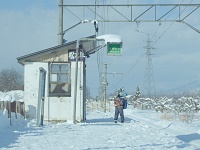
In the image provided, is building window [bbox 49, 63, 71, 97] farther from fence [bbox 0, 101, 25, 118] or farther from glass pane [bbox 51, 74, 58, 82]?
fence [bbox 0, 101, 25, 118]

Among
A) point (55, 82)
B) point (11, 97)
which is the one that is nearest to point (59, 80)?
point (55, 82)

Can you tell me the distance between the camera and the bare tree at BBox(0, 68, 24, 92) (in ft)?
300

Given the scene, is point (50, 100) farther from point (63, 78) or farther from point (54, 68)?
point (54, 68)

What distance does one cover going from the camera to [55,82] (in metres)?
23.8

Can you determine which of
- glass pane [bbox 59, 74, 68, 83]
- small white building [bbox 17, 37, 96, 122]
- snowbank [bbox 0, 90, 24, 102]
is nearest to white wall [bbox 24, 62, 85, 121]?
small white building [bbox 17, 37, 96, 122]

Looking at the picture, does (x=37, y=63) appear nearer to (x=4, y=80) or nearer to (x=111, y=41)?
(x=111, y=41)

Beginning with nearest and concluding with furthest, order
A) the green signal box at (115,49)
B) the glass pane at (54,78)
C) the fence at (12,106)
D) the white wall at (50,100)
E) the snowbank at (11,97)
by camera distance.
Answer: the fence at (12,106) → the green signal box at (115,49) → the white wall at (50,100) → the glass pane at (54,78) → the snowbank at (11,97)

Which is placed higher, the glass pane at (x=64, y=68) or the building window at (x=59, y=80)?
the glass pane at (x=64, y=68)

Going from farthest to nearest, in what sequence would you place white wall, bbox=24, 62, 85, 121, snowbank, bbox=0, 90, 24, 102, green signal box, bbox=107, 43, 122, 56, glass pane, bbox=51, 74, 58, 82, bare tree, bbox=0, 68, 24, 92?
bare tree, bbox=0, 68, 24, 92, snowbank, bbox=0, 90, 24, 102, glass pane, bbox=51, 74, 58, 82, white wall, bbox=24, 62, 85, 121, green signal box, bbox=107, 43, 122, 56

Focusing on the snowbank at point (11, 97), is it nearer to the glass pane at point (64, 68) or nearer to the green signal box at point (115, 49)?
the glass pane at point (64, 68)

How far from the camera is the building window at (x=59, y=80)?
23.8m

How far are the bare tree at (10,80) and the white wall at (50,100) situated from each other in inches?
2610

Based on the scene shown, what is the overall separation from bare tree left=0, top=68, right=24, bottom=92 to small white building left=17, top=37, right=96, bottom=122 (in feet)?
218

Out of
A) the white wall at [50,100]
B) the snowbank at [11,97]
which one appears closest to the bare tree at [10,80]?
the snowbank at [11,97]
